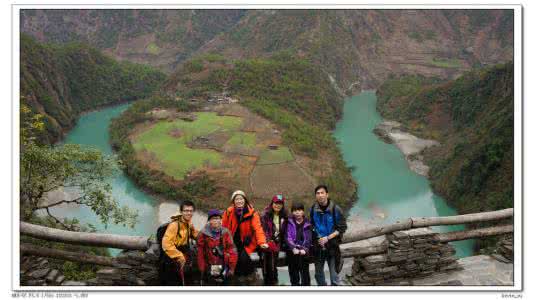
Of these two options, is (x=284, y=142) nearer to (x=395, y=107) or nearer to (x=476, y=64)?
(x=395, y=107)

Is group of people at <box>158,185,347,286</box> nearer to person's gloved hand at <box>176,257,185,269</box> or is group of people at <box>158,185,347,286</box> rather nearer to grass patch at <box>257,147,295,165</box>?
person's gloved hand at <box>176,257,185,269</box>

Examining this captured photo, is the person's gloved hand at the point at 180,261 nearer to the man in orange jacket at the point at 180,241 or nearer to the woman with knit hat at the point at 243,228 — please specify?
the man in orange jacket at the point at 180,241

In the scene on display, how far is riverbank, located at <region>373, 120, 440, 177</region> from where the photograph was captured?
35675 millimetres

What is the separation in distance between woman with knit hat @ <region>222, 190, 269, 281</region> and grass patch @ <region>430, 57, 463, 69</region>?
75696 mm

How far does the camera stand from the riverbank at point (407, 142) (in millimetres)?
35675

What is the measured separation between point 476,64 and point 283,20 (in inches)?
1324

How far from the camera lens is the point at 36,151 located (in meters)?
11.0

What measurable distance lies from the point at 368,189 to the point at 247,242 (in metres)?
25.8

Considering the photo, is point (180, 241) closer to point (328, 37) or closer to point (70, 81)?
point (70, 81)

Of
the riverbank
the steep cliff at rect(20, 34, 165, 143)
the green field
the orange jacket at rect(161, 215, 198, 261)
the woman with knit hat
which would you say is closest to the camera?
the orange jacket at rect(161, 215, 198, 261)

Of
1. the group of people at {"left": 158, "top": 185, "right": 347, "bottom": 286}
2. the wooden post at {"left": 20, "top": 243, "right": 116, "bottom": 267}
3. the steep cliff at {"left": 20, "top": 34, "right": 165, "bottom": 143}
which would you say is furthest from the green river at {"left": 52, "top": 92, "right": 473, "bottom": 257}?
the group of people at {"left": 158, "top": 185, "right": 347, "bottom": 286}

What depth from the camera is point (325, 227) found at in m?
5.94

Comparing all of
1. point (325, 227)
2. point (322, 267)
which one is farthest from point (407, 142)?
point (325, 227)
